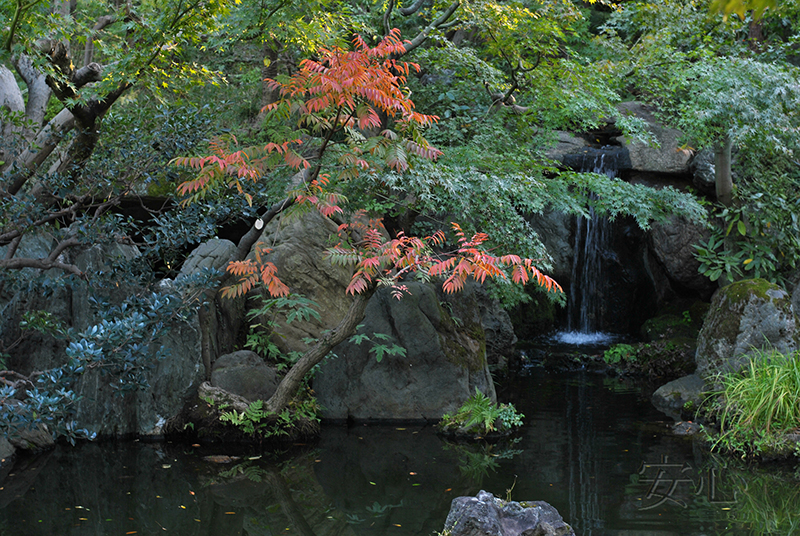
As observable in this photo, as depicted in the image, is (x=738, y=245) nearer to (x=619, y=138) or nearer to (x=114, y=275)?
(x=619, y=138)

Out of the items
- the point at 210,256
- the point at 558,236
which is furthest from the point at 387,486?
the point at 558,236

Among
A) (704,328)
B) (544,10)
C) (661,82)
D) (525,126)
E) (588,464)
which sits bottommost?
(588,464)

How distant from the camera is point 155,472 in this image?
6.89m

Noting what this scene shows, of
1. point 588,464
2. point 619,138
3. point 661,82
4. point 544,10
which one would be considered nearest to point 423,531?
point 588,464

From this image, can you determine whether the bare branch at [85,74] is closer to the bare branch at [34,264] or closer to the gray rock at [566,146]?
the bare branch at [34,264]

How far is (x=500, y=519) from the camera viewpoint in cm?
451

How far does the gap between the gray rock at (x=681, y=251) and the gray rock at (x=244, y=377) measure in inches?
361

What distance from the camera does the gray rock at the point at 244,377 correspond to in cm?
827

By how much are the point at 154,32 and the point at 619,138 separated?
35.9 ft

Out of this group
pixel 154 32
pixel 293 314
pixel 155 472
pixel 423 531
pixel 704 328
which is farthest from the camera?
pixel 704 328

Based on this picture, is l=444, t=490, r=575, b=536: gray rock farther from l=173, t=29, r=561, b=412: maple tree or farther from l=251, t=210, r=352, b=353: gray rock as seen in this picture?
l=251, t=210, r=352, b=353: gray rock

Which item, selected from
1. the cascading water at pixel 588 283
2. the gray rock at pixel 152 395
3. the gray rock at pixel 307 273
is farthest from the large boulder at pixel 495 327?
the gray rock at pixel 152 395

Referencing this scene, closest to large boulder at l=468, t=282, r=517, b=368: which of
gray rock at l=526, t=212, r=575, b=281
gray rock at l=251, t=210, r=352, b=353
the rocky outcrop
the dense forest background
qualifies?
the dense forest background

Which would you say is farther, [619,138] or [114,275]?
[619,138]
